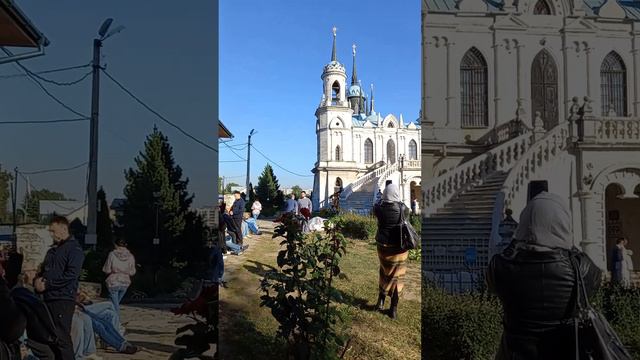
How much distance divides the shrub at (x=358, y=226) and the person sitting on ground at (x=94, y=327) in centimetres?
186

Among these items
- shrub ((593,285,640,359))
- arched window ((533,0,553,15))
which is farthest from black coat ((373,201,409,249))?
arched window ((533,0,553,15))

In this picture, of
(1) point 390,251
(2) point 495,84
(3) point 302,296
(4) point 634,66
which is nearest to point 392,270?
(1) point 390,251

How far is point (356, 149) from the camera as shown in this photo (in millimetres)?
3516

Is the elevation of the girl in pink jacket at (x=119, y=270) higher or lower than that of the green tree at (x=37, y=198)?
lower

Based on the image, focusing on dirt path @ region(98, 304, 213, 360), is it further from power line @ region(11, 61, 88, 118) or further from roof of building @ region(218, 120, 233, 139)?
power line @ region(11, 61, 88, 118)

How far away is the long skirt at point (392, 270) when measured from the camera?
351 centimetres

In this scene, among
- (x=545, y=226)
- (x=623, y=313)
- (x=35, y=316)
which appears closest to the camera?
(x=545, y=226)

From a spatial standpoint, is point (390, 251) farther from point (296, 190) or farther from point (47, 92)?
point (47, 92)

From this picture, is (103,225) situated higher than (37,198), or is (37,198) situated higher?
(37,198)

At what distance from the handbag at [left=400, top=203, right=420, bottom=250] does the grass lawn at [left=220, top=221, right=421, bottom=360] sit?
5.9 inches

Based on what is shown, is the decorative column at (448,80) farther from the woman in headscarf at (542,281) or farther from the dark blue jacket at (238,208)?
the dark blue jacket at (238,208)

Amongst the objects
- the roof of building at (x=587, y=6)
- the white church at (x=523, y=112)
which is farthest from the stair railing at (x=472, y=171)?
the roof of building at (x=587, y=6)

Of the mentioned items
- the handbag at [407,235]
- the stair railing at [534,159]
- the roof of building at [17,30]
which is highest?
the roof of building at [17,30]

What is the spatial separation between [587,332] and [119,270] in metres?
3.23
